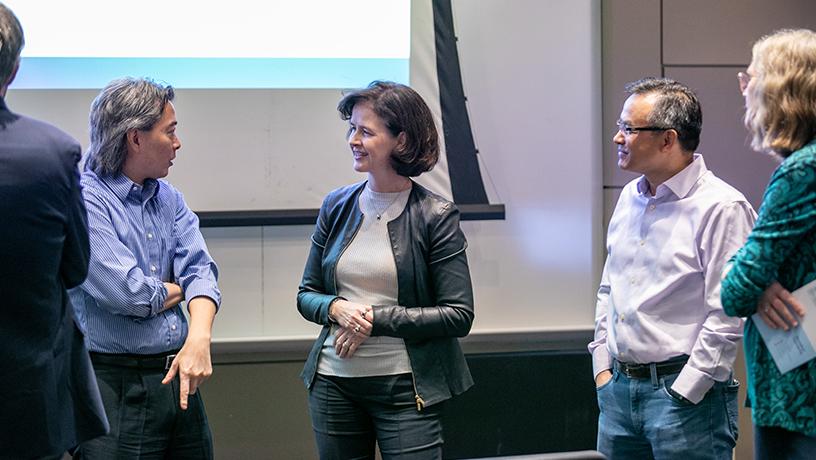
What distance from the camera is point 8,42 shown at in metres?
1.58

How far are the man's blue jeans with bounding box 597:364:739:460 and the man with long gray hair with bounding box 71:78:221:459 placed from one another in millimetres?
1117

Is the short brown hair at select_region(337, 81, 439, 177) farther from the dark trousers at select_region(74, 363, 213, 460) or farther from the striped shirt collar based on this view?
the dark trousers at select_region(74, 363, 213, 460)

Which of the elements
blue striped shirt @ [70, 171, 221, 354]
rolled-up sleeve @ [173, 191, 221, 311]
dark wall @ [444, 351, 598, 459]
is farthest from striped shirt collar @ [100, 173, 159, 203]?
dark wall @ [444, 351, 598, 459]

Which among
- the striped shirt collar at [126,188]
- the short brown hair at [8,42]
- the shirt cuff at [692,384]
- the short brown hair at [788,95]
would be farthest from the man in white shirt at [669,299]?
the short brown hair at [8,42]

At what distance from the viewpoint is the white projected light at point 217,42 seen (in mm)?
3357

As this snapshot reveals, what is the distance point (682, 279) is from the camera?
2223 millimetres

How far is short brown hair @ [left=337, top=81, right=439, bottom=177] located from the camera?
91.8 inches

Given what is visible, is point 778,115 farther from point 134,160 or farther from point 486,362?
point 486,362

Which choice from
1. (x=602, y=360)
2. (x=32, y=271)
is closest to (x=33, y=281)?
(x=32, y=271)

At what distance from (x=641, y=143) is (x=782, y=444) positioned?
942 mm

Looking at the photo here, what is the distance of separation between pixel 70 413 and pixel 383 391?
813 millimetres

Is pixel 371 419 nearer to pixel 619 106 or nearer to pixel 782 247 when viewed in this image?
pixel 782 247

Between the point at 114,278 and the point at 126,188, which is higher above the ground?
the point at 126,188

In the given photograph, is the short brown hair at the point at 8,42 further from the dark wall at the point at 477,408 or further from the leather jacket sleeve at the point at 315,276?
the dark wall at the point at 477,408
